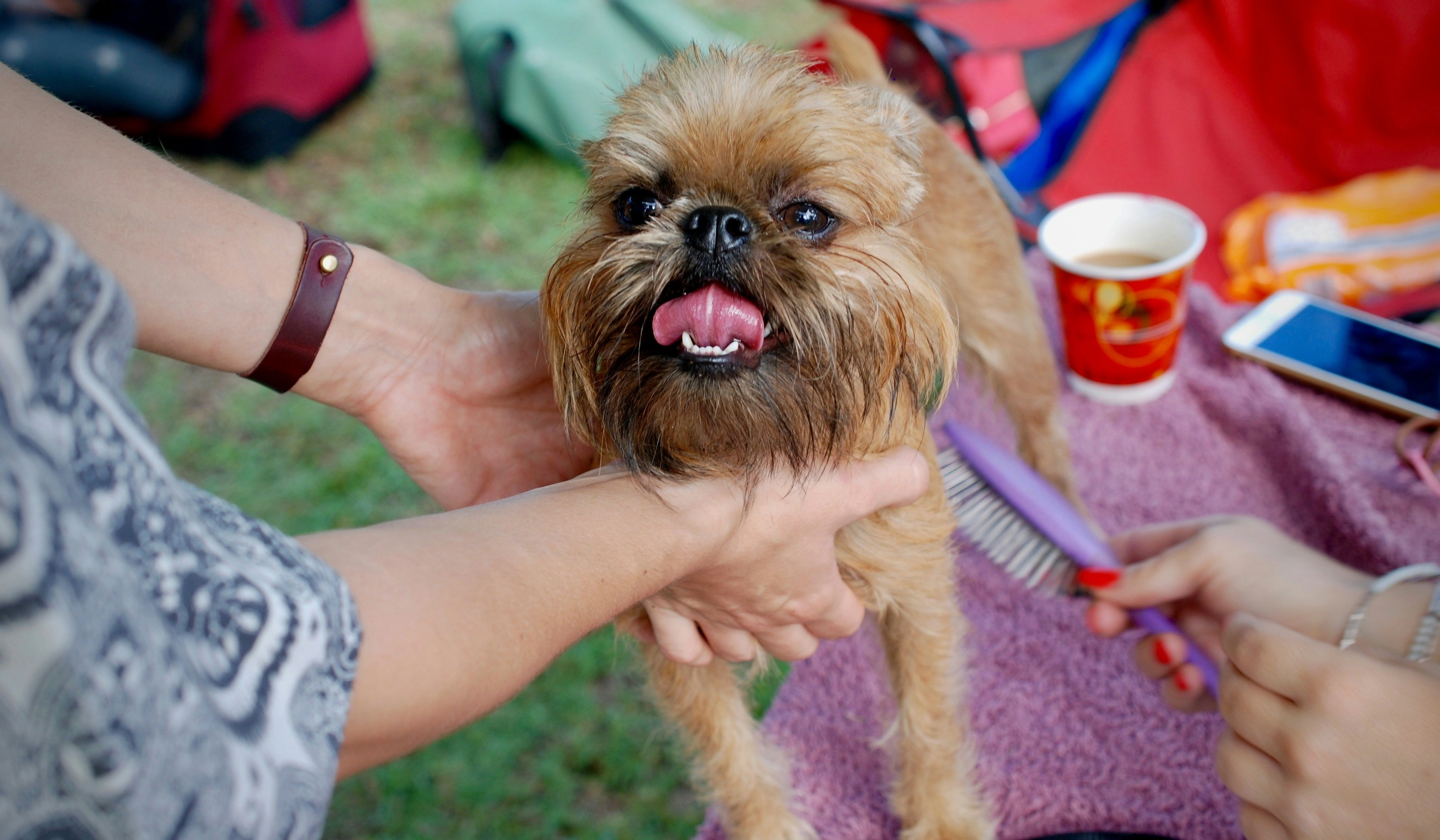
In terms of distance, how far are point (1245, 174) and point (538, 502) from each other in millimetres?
3523

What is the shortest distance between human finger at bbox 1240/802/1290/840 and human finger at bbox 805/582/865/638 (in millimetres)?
629

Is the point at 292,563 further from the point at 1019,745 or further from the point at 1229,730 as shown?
the point at 1019,745

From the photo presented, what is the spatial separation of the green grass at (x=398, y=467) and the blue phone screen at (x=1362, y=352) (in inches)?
72.4

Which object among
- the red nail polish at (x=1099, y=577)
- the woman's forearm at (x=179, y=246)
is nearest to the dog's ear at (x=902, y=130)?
the red nail polish at (x=1099, y=577)

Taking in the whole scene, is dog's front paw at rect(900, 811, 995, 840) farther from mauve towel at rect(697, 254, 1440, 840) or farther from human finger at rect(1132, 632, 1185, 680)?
human finger at rect(1132, 632, 1185, 680)

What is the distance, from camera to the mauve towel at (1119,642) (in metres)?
1.96

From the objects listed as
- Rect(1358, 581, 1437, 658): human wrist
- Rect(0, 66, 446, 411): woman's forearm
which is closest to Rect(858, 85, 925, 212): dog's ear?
Rect(0, 66, 446, 411): woman's forearm

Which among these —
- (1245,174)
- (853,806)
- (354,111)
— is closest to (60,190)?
(853,806)

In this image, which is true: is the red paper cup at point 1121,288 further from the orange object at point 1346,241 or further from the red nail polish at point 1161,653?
the red nail polish at point 1161,653

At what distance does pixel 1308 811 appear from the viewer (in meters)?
1.26

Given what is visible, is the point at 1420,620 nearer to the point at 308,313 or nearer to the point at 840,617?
the point at 840,617

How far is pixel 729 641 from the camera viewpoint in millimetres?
1680

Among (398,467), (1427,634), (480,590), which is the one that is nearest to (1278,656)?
(1427,634)

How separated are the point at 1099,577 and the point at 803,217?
101 centimetres
